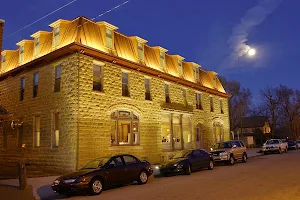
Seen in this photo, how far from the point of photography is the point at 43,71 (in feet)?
65.4

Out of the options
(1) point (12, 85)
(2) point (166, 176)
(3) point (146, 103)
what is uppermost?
(1) point (12, 85)

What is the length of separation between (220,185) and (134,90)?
11.5m

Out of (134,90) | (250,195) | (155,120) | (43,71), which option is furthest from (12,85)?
(250,195)

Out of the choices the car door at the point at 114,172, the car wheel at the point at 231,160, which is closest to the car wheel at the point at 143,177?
the car door at the point at 114,172

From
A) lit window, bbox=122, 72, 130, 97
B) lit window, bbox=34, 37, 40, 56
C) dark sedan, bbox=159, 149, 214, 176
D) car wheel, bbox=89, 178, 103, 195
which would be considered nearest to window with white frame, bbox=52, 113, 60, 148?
lit window, bbox=122, 72, 130, 97

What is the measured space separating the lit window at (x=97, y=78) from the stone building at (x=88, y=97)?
65mm

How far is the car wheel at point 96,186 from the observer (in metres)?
10.8

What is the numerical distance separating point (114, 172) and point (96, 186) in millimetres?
1214

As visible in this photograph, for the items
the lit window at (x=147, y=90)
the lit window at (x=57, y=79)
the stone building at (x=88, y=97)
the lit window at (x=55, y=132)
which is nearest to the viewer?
the stone building at (x=88, y=97)

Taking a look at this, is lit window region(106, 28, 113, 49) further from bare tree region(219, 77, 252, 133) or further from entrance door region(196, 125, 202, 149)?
bare tree region(219, 77, 252, 133)

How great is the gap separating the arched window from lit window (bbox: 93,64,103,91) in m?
2.10

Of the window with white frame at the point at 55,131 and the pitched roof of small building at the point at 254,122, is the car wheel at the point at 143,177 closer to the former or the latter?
the window with white frame at the point at 55,131

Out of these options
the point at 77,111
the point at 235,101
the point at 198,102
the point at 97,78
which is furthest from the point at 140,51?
the point at 235,101

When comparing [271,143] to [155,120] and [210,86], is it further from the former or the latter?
[155,120]
